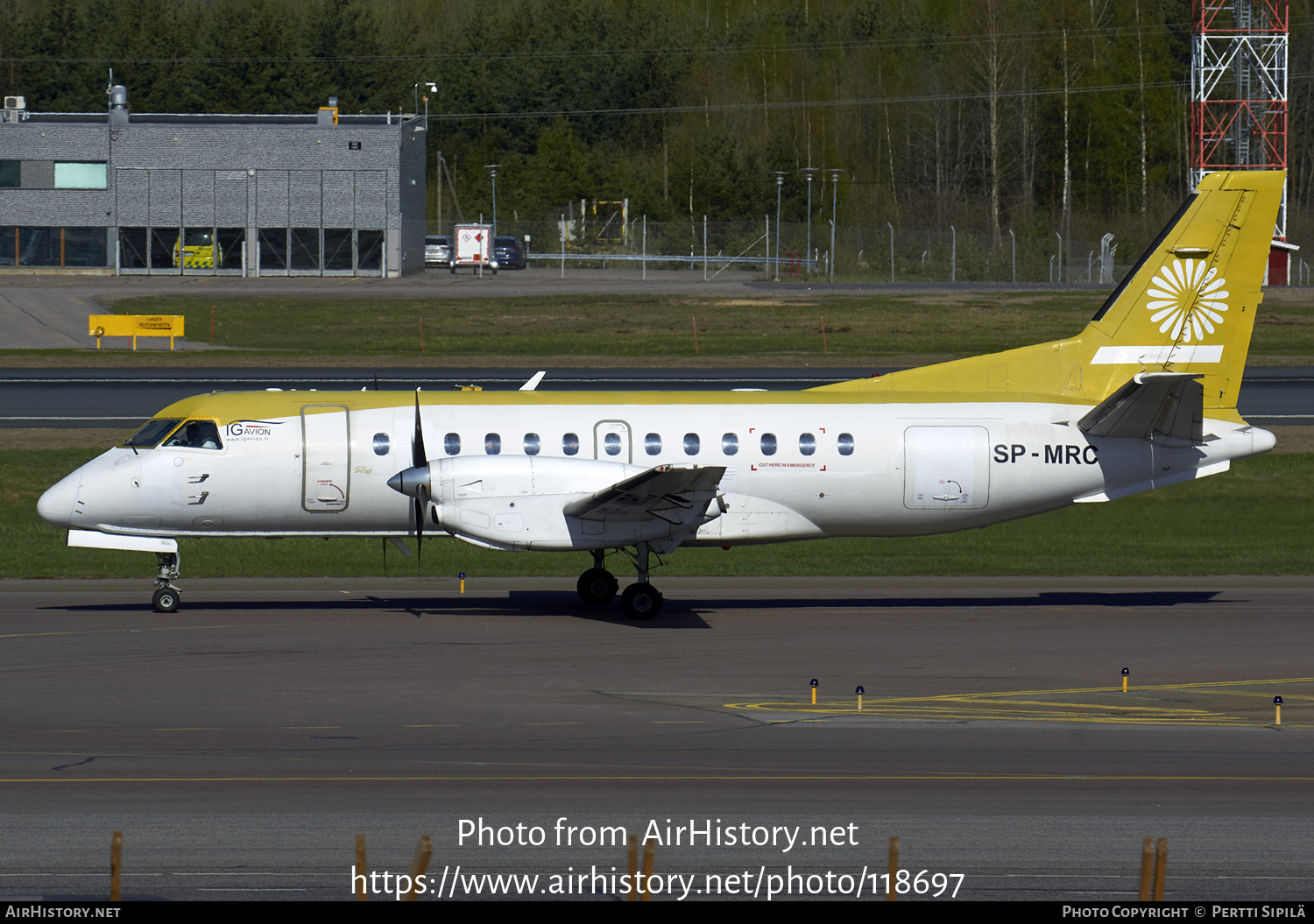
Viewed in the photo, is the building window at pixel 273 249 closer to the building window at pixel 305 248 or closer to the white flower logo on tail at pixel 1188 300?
the building window at pixel 305 248

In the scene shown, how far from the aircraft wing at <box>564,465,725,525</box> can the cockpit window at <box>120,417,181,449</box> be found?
20.6 feet

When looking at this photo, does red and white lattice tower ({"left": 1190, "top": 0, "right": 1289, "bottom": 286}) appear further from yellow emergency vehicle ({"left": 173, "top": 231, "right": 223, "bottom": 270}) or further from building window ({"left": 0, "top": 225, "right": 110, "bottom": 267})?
building window ({"left": 0, "top": 225, "right": 110, "bottom": 267})

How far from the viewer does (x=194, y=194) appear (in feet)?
282

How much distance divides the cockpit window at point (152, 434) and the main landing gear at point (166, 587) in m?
1.65

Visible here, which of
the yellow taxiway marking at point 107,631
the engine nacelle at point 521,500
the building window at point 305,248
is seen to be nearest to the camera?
the yellow taxiway marking at point 107,631

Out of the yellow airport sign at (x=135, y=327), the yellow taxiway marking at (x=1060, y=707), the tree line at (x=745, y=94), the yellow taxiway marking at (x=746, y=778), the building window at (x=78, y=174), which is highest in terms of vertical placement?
the tree line at (x=745, y=94)

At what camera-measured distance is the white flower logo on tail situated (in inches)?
872

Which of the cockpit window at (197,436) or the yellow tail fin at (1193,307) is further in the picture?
the yellow tail fin at (1193,307)

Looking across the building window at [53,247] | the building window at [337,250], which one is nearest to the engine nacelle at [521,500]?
the building window at [337,250]

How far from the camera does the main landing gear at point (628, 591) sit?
20484 millimetres

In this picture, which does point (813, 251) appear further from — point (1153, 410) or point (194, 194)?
point (1153, 410)
